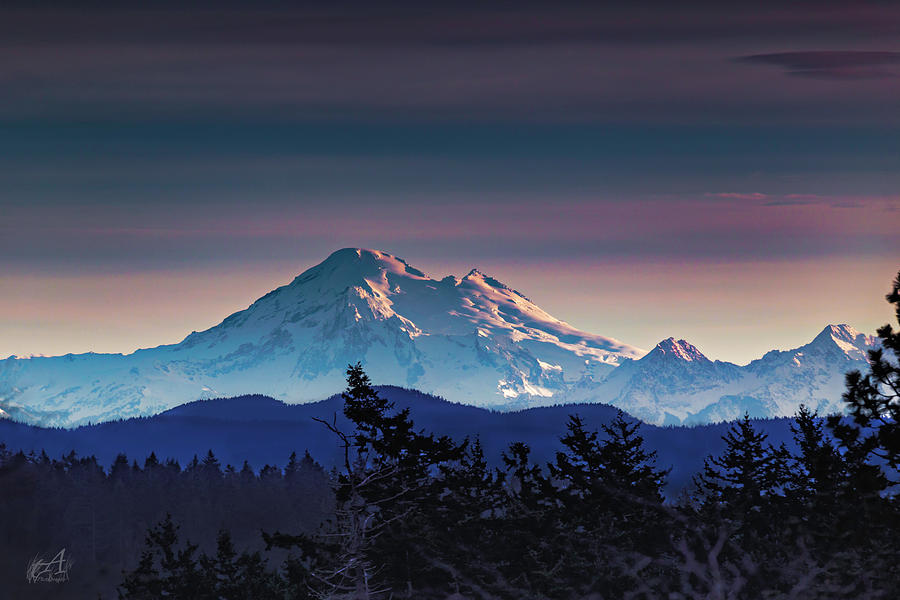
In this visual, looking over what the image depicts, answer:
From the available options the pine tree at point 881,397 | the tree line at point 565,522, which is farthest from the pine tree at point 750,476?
the pine tree at point 881,397

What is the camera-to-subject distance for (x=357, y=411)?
125ft

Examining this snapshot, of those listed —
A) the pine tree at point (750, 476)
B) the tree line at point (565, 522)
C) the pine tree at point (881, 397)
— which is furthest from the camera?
the pine tree at point (750, 476)

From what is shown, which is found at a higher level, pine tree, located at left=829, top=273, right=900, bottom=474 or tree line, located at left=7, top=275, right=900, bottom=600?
pine tree, located at left=829, top=273, right=900, bottom=474

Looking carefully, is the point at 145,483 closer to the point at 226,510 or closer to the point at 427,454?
the point at 226,510

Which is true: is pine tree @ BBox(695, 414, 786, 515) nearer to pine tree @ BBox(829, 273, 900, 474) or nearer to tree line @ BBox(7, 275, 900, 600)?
tree line @ BBox(7, 275, 900, 600)

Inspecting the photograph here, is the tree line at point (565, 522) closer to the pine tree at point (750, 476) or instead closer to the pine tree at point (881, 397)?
the pine tree at point (750, 476)

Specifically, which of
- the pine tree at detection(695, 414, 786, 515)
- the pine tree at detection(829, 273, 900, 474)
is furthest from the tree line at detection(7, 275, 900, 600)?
the pine tree at detection(829, 273, 900, 474)

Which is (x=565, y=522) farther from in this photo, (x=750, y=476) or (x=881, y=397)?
(x=881, y=397)

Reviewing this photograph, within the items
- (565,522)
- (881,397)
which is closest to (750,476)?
(565,522)

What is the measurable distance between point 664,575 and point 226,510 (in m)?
163

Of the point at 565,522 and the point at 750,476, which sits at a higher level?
the point at 750,476

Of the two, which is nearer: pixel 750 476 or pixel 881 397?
pixel 881 397

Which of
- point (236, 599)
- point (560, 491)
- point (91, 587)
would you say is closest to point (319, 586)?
point (560, 491)

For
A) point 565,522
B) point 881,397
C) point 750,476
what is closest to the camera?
point 881,397
